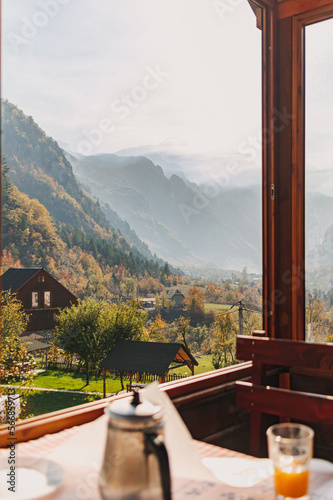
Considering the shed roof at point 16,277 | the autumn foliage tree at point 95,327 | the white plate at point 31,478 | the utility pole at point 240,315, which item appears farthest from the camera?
the utility pole at point 240,315

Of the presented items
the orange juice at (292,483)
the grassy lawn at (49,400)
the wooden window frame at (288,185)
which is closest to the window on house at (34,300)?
the grassy lawn at (49,400)

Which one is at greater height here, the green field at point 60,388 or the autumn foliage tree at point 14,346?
the autumn foliage tree at point 14,346

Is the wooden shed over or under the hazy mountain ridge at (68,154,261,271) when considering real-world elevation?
under

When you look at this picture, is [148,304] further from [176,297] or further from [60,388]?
[60,388]

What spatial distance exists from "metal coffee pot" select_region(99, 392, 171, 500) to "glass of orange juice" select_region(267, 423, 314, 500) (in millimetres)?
286

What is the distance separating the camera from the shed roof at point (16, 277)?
177cm

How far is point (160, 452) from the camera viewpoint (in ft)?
1.76

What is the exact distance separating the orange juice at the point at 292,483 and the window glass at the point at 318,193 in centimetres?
156

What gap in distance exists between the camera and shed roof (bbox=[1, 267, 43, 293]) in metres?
1.77

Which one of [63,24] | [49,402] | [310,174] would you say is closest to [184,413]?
[49,402]

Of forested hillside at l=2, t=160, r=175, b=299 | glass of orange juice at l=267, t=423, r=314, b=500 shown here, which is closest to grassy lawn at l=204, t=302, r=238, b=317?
forested hillside at l=2, t=160, r=175, b=299

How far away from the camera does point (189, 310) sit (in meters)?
2.44

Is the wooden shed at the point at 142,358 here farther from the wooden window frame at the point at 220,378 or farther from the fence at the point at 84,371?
the wooden window frame at the point at 220,378

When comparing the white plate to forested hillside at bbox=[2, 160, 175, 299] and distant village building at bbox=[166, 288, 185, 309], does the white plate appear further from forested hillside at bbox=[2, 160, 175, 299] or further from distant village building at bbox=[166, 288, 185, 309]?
distant village building at bbox=[166, 288, 185, 309]
